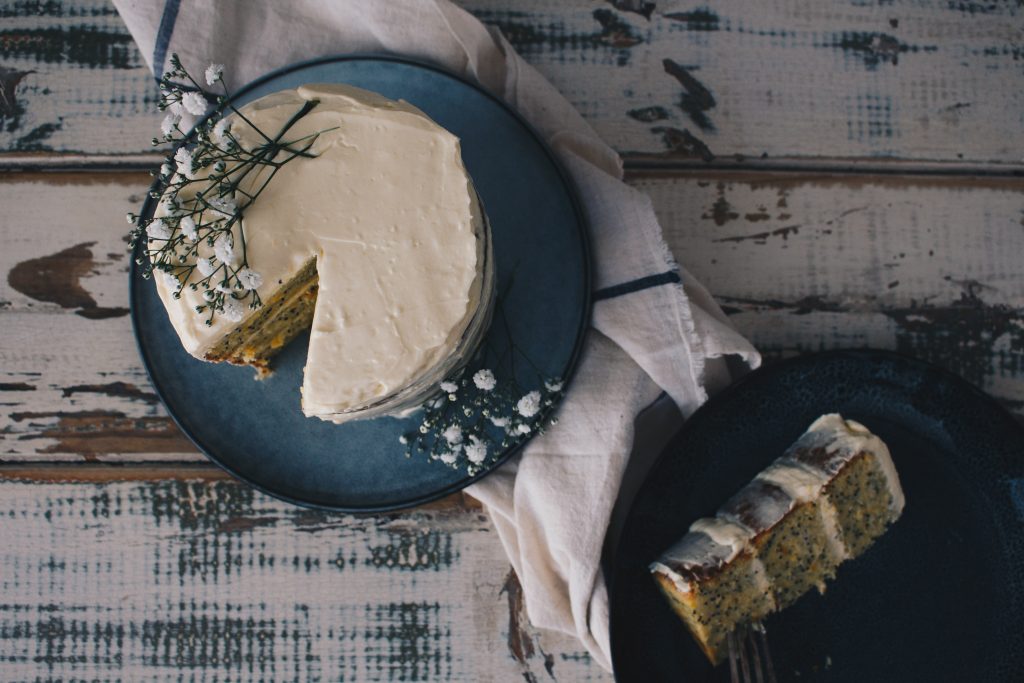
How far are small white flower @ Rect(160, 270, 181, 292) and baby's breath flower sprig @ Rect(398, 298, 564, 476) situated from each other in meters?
0.51

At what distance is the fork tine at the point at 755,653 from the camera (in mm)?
1724

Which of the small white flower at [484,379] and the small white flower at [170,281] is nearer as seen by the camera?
the small white flower at [170,281]

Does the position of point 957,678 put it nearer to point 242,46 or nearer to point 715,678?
point 715,678

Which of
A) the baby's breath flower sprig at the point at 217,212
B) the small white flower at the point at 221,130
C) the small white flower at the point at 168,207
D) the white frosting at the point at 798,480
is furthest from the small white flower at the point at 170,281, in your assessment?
the white frosting at the point at 798,480

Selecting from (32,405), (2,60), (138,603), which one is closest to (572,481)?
(138,603)

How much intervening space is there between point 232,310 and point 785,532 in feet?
3.78

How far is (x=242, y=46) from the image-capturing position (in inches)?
70.6

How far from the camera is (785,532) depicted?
1729 millimetres

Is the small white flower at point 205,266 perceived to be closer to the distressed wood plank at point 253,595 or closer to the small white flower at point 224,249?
the small white flower at point 224,249

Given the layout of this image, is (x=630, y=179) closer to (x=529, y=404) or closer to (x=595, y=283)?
(x=595, y=283)

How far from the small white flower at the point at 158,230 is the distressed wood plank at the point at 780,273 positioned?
66 cm

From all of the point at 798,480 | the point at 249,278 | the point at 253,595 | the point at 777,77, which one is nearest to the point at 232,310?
the point at 249,278

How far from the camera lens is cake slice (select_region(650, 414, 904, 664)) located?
1.69m

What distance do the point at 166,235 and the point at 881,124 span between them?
1560mm
